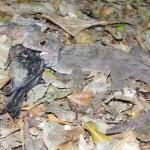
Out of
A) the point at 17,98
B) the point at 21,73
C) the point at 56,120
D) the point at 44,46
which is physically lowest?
the point at 56,120

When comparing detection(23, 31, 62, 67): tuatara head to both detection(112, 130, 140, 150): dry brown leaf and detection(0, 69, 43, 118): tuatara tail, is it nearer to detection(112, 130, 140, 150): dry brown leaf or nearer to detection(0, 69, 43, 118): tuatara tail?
detection(0, 69, 43, 118): tuatara tail

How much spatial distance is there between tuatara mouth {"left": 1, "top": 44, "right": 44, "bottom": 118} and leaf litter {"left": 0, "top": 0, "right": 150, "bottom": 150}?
0.06m

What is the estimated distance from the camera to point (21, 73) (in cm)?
440

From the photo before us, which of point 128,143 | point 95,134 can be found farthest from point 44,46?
point 128,143

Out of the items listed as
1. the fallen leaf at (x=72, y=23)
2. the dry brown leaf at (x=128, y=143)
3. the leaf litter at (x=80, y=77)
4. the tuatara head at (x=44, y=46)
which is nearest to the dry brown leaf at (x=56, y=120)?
the leaf litter at (x=80, y=77)

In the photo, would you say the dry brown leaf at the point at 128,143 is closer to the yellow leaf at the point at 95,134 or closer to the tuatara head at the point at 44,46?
the yellow leaf at the point at 95,134

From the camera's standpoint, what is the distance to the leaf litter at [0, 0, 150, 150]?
403 centimetres

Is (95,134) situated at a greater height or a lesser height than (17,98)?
lesser

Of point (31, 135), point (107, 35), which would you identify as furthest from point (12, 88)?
point (107, 35)

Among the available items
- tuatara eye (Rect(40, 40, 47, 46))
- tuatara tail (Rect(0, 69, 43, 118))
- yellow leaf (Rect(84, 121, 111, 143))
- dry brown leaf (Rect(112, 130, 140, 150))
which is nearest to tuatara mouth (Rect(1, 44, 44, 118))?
tuatara tail (Rect(0, 69, 43, 118))

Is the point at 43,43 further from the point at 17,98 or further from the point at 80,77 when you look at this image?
the point at 17,98

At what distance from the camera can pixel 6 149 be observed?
3.86m

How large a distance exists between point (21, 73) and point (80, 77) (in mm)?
691

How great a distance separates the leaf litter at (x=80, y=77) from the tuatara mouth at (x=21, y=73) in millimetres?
62
